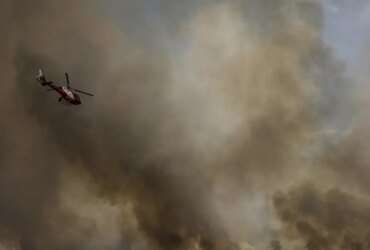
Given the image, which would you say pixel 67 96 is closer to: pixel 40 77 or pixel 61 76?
pixel 40 77

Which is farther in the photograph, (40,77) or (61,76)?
(61,76)

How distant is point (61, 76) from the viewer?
256 ft

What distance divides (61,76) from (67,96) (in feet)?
52.3

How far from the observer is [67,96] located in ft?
207

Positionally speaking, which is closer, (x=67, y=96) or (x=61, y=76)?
(x=67, y=96)

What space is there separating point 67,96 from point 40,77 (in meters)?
3.64

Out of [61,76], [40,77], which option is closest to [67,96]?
[40,77]

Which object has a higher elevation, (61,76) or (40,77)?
(61,76)

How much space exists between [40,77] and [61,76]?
56.3 ft

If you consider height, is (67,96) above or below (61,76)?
below
